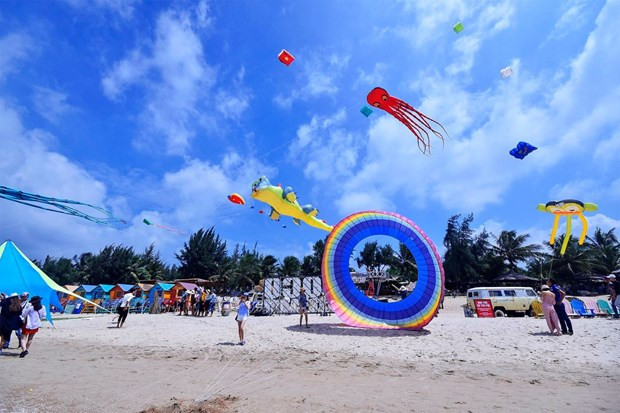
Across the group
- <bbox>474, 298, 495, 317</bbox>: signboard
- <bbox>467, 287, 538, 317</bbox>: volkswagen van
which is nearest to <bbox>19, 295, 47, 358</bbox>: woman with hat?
<bbox>474, 298, 495, 317</bbox>: signboard

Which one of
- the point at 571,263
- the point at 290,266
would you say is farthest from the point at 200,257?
the point at 571,263

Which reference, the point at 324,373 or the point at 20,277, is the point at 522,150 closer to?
the point at 324,373

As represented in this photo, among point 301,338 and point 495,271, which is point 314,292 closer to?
point 301,338

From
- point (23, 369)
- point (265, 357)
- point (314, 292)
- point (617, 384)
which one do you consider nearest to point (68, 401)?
point (23, 369)

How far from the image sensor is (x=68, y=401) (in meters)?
4.77

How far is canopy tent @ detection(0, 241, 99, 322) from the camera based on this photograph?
49.1 ft

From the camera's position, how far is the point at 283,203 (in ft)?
51.3

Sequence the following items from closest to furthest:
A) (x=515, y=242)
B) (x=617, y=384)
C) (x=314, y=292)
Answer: (x=617, y=384)
(x=314, y=292)
(x=515, y=242)

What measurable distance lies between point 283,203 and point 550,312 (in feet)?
35.5

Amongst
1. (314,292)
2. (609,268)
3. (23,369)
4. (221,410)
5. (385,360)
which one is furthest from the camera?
(609,268)

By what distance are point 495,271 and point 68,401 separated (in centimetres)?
4521

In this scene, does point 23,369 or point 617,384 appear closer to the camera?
point 617,384

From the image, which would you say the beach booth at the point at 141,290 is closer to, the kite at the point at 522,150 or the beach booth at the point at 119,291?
the beach booth at the point at 119,291

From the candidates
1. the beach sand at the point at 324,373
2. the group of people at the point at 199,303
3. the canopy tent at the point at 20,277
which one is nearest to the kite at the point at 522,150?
the beach sand at the point at 324,373
